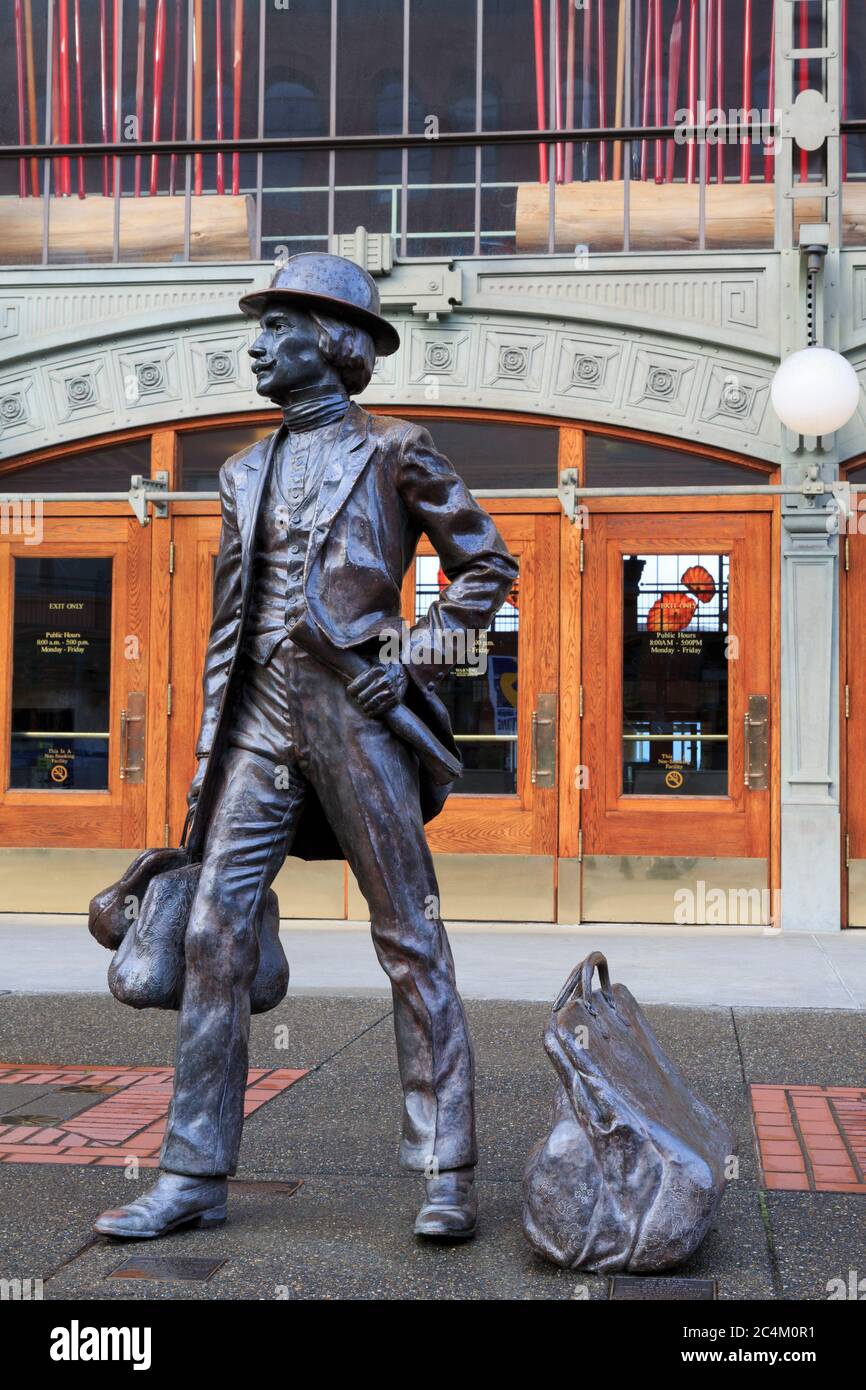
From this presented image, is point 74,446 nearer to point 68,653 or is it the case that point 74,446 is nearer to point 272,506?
point 68,653

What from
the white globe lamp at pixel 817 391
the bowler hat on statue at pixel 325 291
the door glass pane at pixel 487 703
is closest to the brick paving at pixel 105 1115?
the bowler hat on statue at pixel 325 291

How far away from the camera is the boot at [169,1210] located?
3436 mm

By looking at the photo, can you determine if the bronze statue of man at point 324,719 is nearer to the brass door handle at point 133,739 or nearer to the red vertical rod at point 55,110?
the brass door handle at point 133,739

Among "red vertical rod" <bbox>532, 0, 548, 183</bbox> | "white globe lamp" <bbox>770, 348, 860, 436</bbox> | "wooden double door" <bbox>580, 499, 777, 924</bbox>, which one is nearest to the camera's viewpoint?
"white globe lamp" <bbox>770, 348, 860, 436</bbox>

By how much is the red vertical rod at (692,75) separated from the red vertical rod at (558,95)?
2.65 ft

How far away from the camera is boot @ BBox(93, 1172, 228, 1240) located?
344 centimetres

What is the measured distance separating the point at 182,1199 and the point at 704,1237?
3.93 feet

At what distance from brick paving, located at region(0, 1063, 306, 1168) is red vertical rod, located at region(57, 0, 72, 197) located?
6.76 metres

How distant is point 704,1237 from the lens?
11.2 feet

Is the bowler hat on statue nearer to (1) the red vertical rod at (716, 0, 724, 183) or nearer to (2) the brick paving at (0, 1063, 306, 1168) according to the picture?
(2) the brick paving at (0, 1063, 306, 1168)

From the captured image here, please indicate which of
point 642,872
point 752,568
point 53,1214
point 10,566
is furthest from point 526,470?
point 53,1214

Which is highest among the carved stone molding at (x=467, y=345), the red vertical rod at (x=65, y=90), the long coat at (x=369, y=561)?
the red vertical rod at (x=65, y=90)

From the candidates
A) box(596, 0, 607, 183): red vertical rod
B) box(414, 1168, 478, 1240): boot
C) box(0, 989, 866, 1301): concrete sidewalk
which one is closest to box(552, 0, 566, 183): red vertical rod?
box(596, 0, 607, 183): red vertical rod
